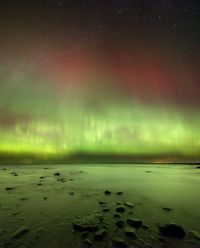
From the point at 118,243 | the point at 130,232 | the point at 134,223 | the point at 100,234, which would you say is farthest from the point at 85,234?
the point at 134,223

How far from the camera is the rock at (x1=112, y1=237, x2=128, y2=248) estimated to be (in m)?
4.73

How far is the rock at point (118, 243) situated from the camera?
186 inches

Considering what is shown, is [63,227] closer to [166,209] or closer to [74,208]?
[74,208]

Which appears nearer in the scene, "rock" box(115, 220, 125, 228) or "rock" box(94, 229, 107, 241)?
"rock" box(94, 229, 107, 241)

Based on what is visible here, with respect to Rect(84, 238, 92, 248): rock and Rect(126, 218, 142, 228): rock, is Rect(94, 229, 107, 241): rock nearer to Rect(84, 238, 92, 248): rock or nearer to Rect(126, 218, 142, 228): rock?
Rect(84, 238, 92, 248): rock

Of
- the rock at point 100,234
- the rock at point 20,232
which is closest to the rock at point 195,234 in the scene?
the rock at point 100,234

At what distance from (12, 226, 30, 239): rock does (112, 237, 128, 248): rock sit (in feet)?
9.50

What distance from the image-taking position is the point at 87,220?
21.6 ft

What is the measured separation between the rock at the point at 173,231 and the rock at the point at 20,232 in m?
4.55

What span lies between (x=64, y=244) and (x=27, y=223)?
7.80 ft

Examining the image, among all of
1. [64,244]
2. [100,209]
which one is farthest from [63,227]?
[100,209]

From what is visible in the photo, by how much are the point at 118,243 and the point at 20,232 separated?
125 inches

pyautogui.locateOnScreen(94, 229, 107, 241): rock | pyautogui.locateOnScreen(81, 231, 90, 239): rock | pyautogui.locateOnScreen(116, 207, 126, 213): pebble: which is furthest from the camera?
pyautogui.locateOnScreen(116, 207, 126, 213): pebble

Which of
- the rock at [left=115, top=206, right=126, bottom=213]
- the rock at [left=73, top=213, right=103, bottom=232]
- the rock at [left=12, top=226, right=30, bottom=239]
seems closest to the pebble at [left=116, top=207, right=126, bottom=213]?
the rock at [left=115, top=206, right=126, bottom=213]
